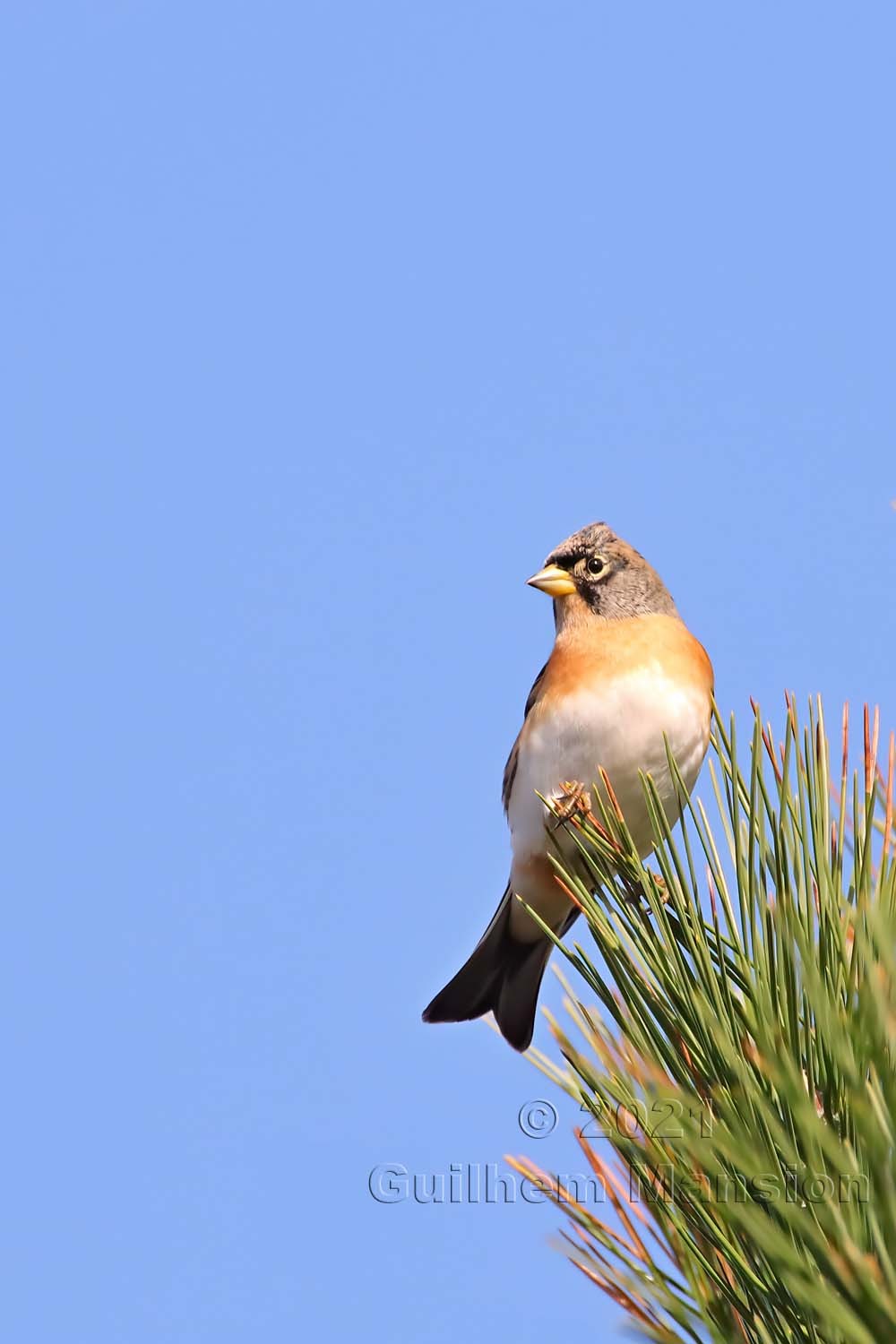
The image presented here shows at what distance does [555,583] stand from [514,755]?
50 centimetres

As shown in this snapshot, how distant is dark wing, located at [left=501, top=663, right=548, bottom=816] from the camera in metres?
4.08

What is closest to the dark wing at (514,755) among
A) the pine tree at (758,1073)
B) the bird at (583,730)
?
the bird at (583,730)

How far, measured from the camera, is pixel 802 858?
197 cm

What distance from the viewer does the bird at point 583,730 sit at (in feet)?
11.8

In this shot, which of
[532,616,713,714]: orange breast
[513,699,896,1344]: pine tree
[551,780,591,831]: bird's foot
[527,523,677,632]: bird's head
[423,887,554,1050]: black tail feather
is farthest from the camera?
[527,523,677,632]: bird's head

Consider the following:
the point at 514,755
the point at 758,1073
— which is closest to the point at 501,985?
the point at 514,755

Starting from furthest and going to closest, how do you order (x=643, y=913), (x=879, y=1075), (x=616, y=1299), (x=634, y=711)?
(x=634, y=711)
(x=643, y=913)
(x=616, y=1299)
(x=879, y=1075)

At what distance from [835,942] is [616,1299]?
0.52 meters

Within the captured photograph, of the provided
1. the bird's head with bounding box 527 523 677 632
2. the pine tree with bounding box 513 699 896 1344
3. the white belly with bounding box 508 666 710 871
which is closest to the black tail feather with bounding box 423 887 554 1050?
the white belly with bounding box 508 666 710 871

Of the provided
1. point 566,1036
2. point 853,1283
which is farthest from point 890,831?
point 853,1283

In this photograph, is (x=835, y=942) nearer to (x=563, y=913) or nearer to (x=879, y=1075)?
(x=879, y=1075)

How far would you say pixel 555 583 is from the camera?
411 cm

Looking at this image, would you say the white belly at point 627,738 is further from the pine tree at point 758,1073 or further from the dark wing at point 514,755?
the pine tree at point 758,1073

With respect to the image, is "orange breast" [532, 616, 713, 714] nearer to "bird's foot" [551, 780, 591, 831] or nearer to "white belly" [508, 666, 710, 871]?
"white belly" [508, 666, 710, 871]
